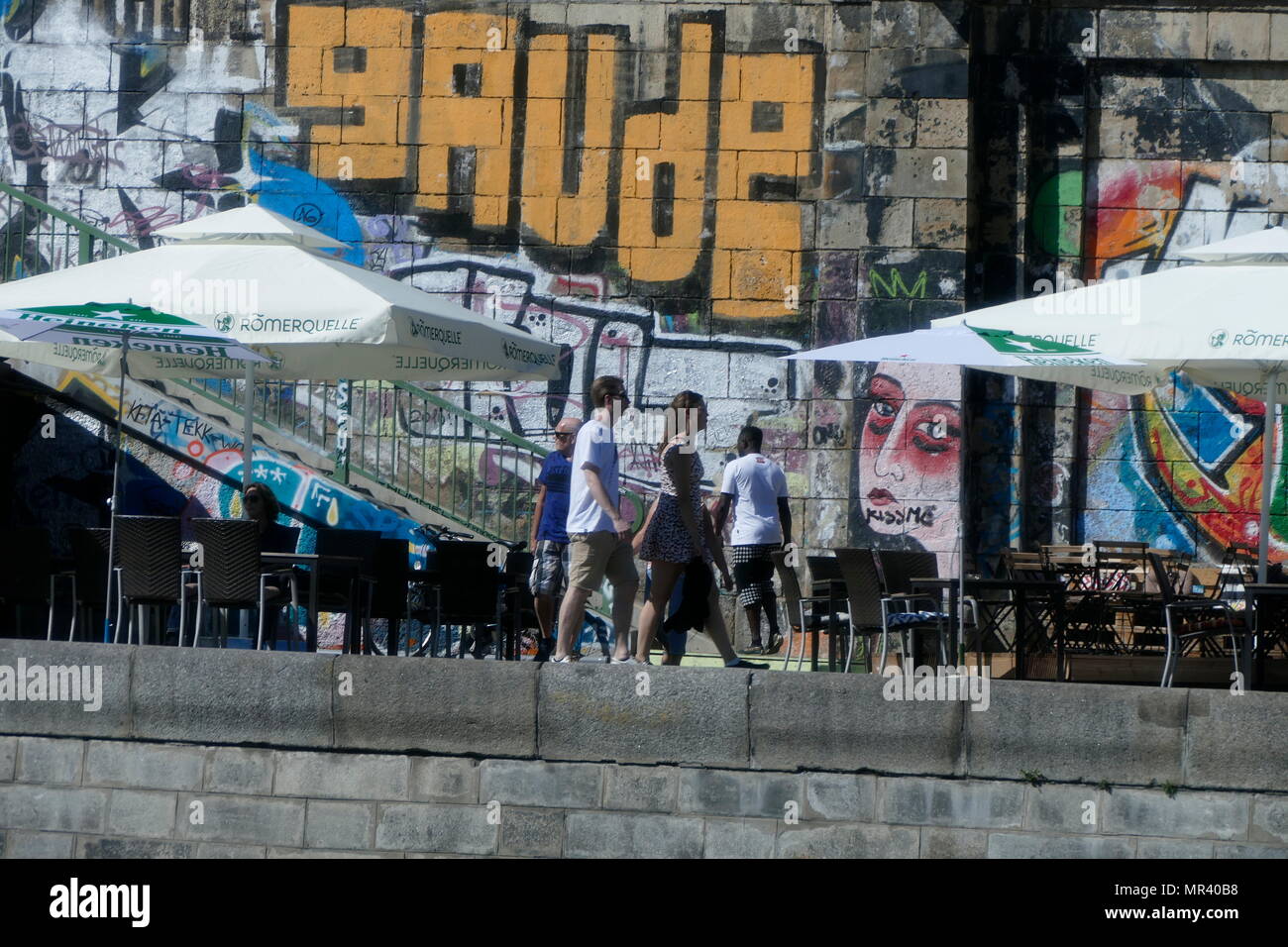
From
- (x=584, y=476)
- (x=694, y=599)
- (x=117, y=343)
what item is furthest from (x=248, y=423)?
(x=694, y=599)

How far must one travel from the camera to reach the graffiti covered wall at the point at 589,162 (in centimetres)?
1501

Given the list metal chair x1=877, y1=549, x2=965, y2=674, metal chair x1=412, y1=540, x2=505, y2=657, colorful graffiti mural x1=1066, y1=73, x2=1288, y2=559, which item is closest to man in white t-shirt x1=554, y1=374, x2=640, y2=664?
metal chair x1=412, y1=540, x2=505, y2=657

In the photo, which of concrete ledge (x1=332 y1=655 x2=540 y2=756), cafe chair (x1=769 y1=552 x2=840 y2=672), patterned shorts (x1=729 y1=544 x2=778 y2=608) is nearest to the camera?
concrete ledge (x1=332 y1=655 x2=540 y2=756)

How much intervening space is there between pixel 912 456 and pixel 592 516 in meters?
5.15

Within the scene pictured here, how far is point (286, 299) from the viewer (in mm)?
10594

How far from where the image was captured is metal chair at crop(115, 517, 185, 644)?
33.9 ft

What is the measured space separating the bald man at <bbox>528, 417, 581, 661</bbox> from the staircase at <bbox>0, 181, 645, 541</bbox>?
217 cm

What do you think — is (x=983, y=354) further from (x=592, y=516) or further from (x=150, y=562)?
(x=150, y=562)

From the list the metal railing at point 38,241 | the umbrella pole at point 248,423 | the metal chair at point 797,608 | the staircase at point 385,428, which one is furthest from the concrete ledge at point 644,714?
the metal railing at point 38,241

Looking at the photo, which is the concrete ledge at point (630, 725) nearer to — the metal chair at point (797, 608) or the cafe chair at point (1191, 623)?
the cafe chair at point (1191, 623)

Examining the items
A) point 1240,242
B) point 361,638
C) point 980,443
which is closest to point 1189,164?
point 980,443

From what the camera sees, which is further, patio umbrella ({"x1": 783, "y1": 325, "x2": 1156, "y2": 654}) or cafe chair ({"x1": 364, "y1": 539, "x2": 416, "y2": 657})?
cafe chair ({"x1": 364, "y1": 539, "x2": 416, "y2": 657})

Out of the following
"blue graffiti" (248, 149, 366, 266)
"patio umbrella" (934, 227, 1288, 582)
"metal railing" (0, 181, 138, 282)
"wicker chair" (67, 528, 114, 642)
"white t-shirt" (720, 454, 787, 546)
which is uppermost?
"blue graffiti" (248, 149, 366, 266)

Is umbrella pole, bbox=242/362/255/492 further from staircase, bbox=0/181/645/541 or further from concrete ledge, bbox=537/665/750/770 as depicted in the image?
concrete ledge, bbox=537/665/750/770
